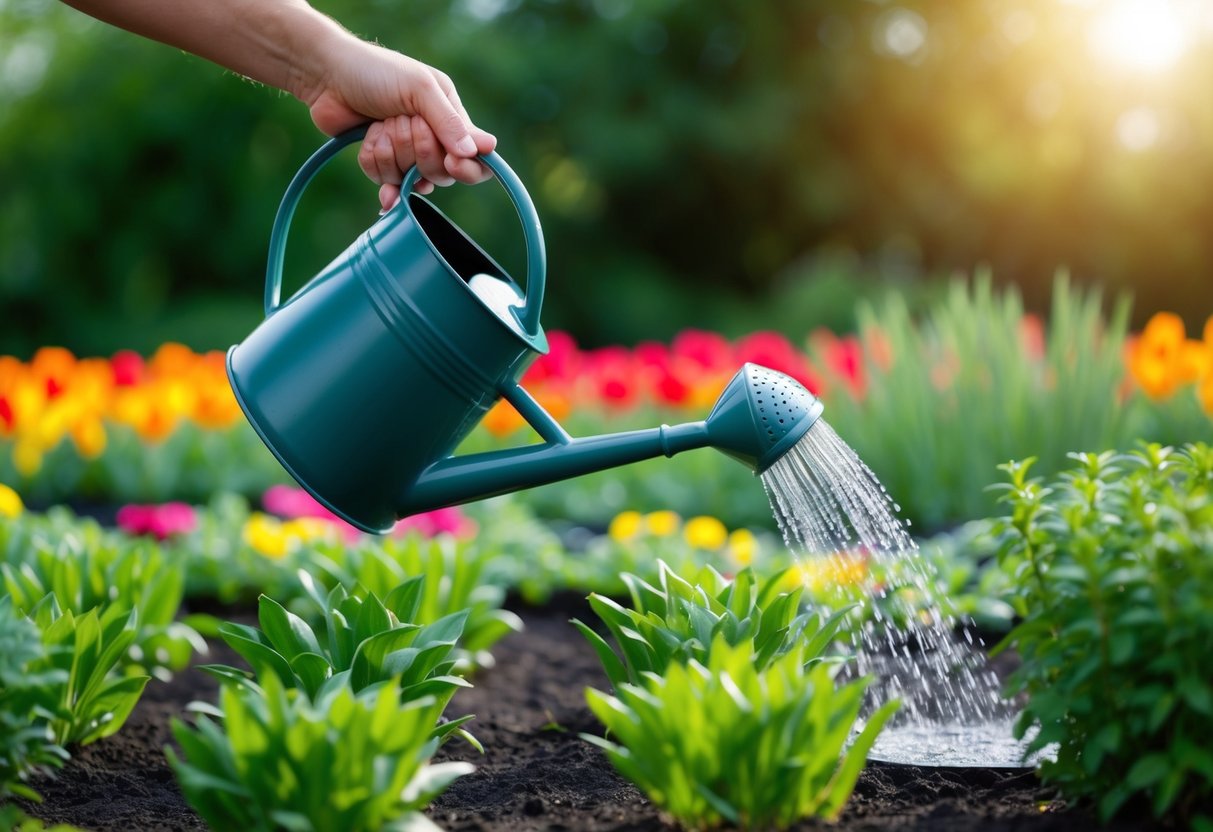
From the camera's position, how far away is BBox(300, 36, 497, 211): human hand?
1.83 metres

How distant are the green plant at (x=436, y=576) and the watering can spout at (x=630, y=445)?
74 centimetres

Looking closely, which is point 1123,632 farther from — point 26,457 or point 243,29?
point 26,457

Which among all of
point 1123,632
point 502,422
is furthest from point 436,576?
point 502,422

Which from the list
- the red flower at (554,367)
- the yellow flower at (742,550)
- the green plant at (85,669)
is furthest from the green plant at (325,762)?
the red flower at (554,367)

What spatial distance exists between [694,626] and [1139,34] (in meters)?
11.5

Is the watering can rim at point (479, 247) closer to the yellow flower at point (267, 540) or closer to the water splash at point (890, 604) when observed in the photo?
the water splash at point (890, 604)

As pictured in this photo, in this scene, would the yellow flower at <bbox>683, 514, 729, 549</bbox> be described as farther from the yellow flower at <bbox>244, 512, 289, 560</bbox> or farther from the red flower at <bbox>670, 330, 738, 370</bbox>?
the red flower at <bbox>670, 330, 738, 370</bbox>

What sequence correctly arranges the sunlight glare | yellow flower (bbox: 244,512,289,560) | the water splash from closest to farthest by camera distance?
the water splash < yellow flower (bbox: 244,512,289,560) < the sunlight glare

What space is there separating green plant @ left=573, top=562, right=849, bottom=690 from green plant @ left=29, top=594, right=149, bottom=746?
78cm

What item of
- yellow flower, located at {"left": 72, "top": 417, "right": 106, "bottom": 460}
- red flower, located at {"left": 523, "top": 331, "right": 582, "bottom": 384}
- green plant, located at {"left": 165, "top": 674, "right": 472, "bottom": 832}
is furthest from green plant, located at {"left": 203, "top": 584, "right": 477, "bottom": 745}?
red flower, located at {"left": 523, "top": 331, "right": 582, "bottom": 384}

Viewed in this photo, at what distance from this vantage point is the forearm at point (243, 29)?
1977 mm

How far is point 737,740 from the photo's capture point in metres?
1.43

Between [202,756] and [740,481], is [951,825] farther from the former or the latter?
[740,481]

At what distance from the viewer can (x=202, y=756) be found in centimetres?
147
